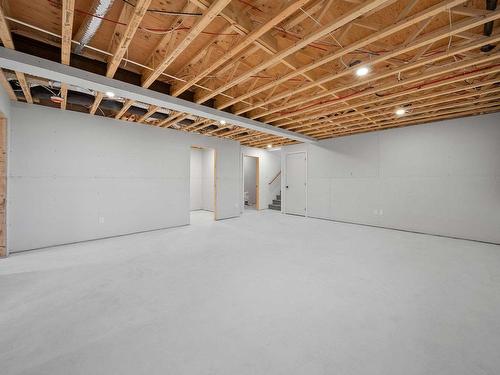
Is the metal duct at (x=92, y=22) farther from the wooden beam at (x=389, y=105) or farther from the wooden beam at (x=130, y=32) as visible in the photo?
the wooden beam at (x=389, y=105)

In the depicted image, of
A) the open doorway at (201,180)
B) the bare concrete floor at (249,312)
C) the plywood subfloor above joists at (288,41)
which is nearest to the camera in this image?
the bare concrete floor at (249,312)

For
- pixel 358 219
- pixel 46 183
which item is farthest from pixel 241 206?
pixel 46 183

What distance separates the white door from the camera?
25.5 feet

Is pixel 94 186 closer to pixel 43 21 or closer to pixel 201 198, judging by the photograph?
pixel 43 21

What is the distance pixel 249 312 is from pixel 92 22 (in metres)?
3.19

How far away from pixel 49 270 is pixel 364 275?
14.4 feet

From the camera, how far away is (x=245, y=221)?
664cm

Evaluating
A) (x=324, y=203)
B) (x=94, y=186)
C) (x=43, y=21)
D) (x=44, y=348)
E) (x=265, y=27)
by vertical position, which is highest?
(x=43, y=21)

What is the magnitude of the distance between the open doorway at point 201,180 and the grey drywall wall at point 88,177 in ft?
8.65

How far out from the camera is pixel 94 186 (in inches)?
179

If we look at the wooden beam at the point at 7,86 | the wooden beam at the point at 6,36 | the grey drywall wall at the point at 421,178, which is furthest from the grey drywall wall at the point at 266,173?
the wooden beam at the point at 6,36

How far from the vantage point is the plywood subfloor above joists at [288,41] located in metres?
1.93

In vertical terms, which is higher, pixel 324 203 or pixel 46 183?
pixel 46 183

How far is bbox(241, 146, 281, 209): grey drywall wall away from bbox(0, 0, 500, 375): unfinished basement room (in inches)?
105
